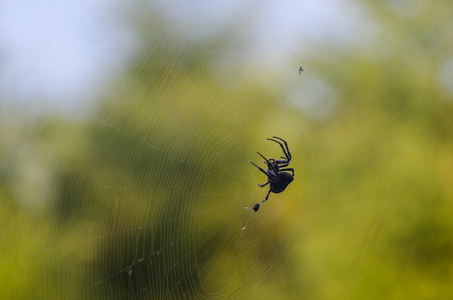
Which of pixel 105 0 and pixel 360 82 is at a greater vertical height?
pixel 360 82

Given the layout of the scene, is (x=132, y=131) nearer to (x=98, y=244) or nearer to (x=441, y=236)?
(x=98, y=244)

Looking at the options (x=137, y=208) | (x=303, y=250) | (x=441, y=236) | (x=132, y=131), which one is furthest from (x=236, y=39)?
(x=441, y=236)

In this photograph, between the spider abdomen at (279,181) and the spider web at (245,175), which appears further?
the spider web at (245,175)

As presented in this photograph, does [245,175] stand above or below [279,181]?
below

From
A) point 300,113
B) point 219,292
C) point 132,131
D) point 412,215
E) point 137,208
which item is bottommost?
point 219,292

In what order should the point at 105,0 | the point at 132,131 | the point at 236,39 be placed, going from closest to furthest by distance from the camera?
Answer: the point at 132,131 → the point at 236,39 → the point at 105,0

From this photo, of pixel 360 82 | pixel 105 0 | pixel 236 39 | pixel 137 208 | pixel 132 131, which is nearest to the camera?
pixel 132 131

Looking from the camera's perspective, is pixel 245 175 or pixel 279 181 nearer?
pixel 279 181

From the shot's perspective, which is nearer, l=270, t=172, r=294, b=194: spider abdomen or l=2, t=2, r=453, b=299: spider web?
l=270, t=172, r=294, b=194: spider abdomen
